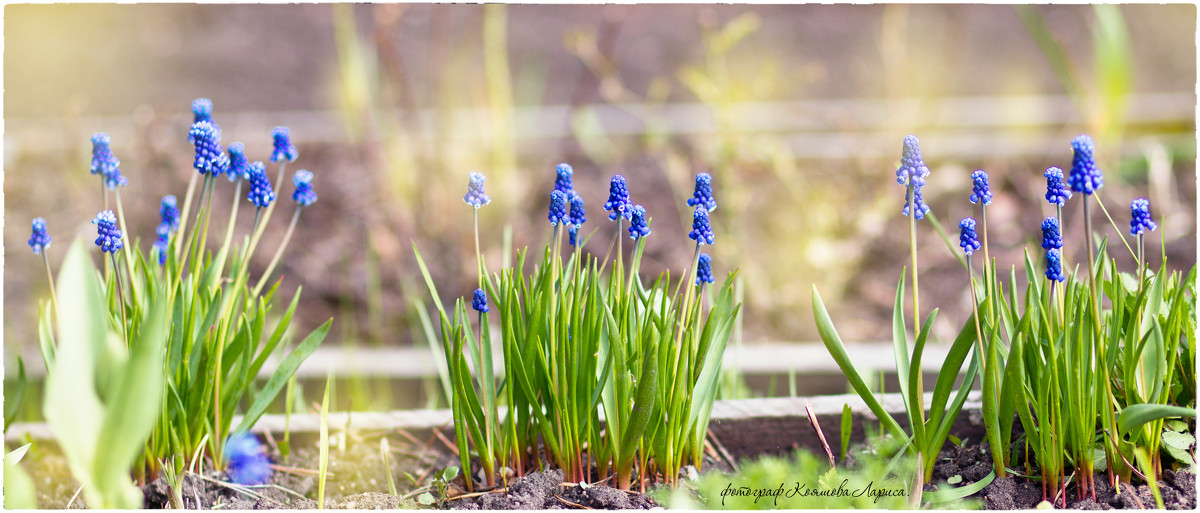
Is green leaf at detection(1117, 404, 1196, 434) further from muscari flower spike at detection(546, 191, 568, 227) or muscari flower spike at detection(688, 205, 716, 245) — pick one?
muscari flower spike at detection(546, 191, 568, 227)

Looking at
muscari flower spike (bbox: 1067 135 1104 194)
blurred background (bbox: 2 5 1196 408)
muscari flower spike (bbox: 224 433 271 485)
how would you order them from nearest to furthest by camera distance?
muscari flower spike (bbox: 1067 135 1104 194) < muscari flower spike (bbox: 224 433 271 485) < blurred background (bbox: 2 5 1196 408)

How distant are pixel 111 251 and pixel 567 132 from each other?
2317mm

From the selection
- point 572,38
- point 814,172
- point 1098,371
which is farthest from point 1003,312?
point 814,172

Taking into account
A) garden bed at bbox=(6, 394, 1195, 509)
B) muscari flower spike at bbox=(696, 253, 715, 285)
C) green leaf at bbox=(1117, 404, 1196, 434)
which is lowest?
garden bed at bbox=(6, 394, 1195, 509)

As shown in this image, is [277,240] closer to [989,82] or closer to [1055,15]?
[989,82]

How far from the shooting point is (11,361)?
2178 mm

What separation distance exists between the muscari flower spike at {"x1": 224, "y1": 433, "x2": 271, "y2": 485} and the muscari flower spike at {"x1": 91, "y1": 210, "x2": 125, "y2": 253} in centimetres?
43

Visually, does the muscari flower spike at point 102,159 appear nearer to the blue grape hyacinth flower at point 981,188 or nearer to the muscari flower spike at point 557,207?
the muscari flower spike at point 557,207

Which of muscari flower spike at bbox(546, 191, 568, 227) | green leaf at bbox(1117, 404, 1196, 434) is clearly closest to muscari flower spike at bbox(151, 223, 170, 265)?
muscari flower spike at bbox(546, 191, 568, 227)

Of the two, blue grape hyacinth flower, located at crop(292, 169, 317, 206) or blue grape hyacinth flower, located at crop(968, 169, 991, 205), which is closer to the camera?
blue grape hyacinth flower, located at crop(968, 169, 991, 205)

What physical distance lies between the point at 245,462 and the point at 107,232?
0.53 m

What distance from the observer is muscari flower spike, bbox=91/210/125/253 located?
1271mm

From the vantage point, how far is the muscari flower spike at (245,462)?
1582mm

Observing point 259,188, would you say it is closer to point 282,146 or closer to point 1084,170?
point 282,146
